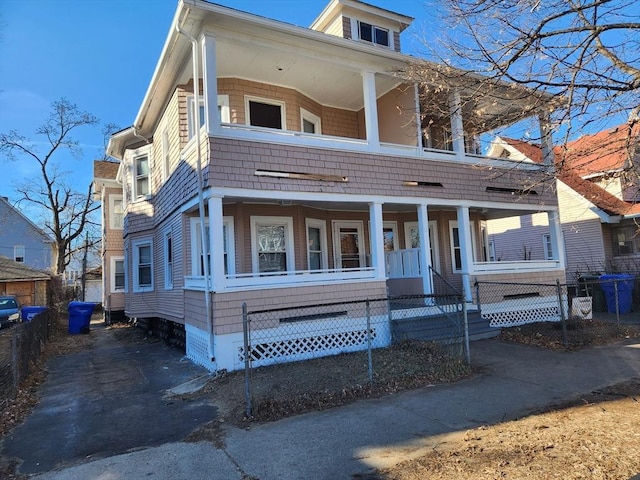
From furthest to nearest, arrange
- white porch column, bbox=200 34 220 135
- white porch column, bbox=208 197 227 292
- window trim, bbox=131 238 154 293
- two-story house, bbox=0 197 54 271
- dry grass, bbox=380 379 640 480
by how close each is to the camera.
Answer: two-story house, bbox=0 197 54 271, window trim, bbox=131 238 154 293, white porch column, bbox=200 34 220 135, white porch column, bbox=208 197 227 292, dry grass, bbox=380 379 640 480

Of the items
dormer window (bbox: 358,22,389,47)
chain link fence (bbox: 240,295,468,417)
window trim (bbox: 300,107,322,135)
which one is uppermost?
dormer window (bbox: 358,22,389,47)

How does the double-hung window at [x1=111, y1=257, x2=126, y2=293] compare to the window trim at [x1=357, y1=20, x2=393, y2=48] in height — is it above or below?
below

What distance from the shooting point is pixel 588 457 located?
401 centimetres

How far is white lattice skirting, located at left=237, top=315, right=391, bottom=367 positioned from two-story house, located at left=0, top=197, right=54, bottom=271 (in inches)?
1475

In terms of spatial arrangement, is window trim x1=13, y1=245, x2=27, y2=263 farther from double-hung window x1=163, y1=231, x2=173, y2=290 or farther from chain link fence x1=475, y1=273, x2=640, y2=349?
chain link fence x1=475, y1=273, x2=640, y2=349

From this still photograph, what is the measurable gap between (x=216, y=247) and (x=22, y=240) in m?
39.5

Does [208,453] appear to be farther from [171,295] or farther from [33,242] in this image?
[33,242]

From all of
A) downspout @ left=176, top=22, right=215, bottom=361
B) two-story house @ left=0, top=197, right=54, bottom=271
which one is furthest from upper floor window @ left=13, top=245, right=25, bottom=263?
downspout @ left=176, top=22, right=215, bottom=361

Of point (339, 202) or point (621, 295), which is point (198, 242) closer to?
point (339, 202)

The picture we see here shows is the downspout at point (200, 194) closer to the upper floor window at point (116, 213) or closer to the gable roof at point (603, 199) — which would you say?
the upper floor window at point (116, 213)

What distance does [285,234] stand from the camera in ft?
37.0

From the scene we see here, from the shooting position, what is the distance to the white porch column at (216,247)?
27.2 ft

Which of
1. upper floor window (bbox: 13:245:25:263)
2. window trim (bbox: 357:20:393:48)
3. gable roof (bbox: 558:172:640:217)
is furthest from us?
upper floor window (bbox: 13:245:25:263)

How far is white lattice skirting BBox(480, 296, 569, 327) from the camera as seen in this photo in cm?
1183
